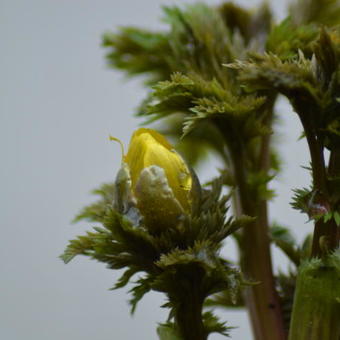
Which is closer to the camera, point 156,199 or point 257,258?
point 156,199

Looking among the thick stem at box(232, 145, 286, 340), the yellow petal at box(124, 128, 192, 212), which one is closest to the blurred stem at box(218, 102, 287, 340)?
the thick stem at box(232, 145, 286, 340)

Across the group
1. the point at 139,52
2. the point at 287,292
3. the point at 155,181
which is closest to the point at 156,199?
the point at 155,181

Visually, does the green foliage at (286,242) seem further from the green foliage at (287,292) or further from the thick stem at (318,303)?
the thick stem at (318,303)

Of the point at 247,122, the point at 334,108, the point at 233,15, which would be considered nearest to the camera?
the point at 334,108

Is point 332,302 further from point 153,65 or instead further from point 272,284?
point 153,65

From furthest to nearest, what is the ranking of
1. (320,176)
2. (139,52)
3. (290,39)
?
(139,52)
(290,39)
(320,176)

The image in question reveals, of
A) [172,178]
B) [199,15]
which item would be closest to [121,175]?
[172,178]

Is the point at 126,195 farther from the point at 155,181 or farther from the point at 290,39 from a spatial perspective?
the point at 290,39
